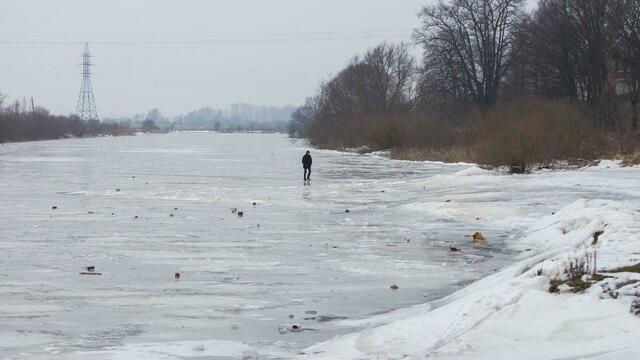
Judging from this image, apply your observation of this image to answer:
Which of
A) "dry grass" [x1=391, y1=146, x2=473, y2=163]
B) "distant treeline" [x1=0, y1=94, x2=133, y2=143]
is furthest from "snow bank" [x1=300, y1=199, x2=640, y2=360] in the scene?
"distant treeline" [x1=0, y1=94, x2=133, y2=143]

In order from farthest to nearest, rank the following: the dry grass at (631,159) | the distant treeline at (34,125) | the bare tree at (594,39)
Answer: the distant treeline at (34,125) → the bare tree at (594,39) → the dry grass at (631,159)

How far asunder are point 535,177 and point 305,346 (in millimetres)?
23930

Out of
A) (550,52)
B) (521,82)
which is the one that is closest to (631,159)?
(550,52)

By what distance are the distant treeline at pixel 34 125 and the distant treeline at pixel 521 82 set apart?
2077 inches

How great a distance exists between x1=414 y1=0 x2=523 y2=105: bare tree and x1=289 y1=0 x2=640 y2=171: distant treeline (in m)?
0.10

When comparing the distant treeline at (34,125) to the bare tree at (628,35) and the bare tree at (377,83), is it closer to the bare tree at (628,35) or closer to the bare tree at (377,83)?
the bare tree at (377,83)

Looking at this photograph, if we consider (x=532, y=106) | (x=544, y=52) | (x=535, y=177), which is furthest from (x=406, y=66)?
(x=535, y=177)

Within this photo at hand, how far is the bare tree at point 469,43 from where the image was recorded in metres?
73.3

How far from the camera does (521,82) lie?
254ft

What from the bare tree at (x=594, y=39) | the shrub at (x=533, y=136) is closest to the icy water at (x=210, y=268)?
the shrub at (x=533, y=136)

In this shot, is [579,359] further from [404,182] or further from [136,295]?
[404,182]

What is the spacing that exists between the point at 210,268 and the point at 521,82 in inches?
2682

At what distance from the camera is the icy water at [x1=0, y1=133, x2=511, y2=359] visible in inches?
355

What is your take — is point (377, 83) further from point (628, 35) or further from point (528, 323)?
point (528, 323)
